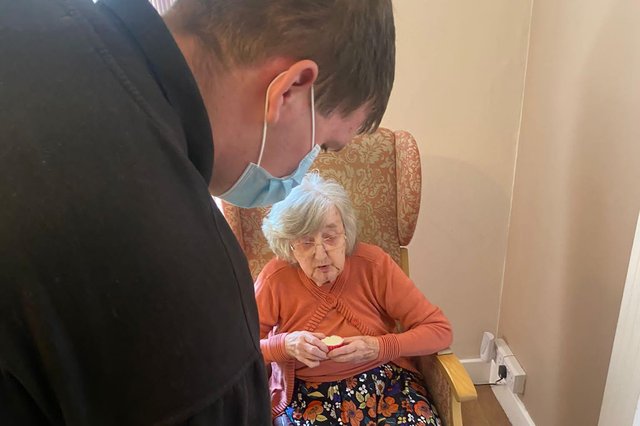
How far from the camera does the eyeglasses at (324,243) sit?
1520 mm

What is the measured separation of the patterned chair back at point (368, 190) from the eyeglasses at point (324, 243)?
0.20 metres

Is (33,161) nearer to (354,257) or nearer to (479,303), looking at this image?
(354,257)

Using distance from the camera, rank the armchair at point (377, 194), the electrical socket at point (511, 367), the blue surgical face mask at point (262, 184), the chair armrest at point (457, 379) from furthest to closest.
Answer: the electrical socket at point (511, 367) < the armchair at point (377, 194) < the chair armrest at point (457, 379) < the blue surgical face mask at point (262, 184)

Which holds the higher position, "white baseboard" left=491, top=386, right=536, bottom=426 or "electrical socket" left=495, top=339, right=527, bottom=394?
"electrical socket" left=495, top=339, right=527, bottom=394

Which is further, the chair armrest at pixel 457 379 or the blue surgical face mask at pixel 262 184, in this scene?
the chair armrest at pixel 457 379

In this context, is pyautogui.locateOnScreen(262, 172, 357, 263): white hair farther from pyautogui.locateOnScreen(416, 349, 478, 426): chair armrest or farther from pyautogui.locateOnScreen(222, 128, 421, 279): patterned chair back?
pyautogui.locateOnScreen(416, 349, 478, 426): chair armrest

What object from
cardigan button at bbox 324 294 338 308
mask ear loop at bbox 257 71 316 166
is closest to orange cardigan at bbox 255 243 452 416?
cardigan button at bbox 324 294 338 308

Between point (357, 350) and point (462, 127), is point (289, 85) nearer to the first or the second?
point (357, 350)

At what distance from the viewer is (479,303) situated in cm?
220

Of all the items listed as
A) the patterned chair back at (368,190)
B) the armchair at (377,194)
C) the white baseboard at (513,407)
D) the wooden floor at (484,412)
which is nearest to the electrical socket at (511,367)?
the white baseboard at (513,407)

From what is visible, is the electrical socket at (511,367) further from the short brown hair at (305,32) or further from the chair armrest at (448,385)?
the short brown hair at (305,32)

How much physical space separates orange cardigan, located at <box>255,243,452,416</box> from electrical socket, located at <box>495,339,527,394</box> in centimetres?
63

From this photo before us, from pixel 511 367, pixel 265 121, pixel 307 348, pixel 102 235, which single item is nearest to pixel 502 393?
pixel 511 367

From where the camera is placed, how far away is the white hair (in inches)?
58.8
